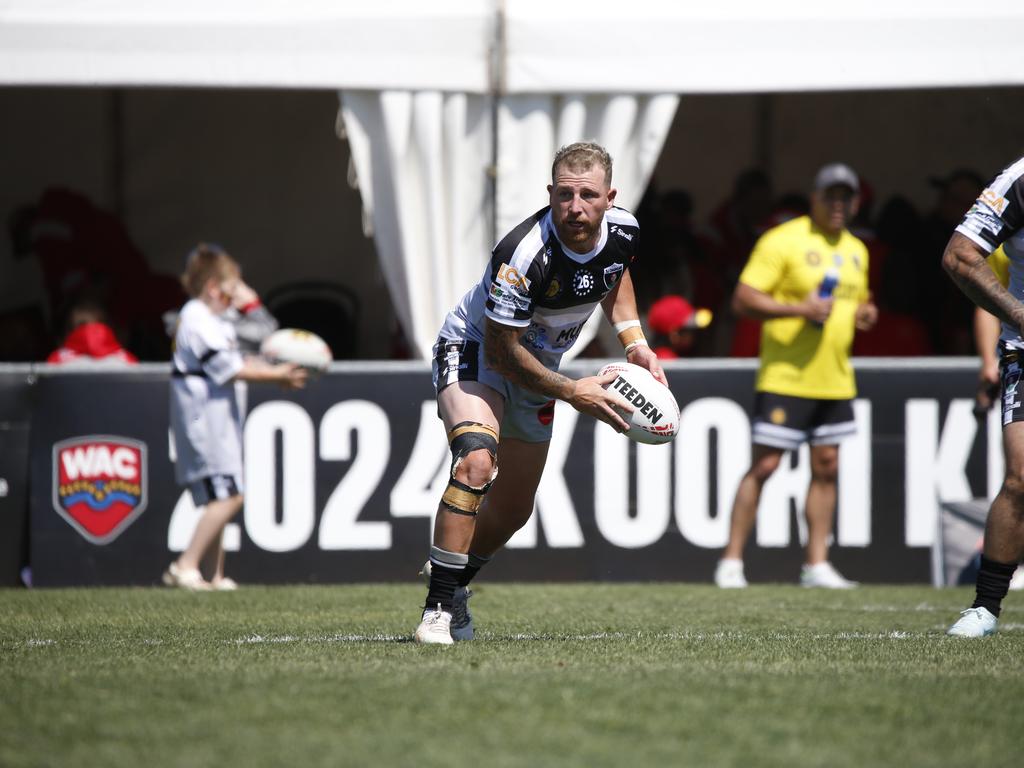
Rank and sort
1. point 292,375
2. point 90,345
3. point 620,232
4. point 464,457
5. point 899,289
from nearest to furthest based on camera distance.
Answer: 1. point 464,457
2. point 620,232
3. point 292,375
4. point 90,345
5. point 899,289

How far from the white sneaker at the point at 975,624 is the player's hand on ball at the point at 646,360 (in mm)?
1575

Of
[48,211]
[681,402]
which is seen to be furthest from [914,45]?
[48,211]

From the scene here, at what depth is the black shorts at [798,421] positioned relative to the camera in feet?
30.8

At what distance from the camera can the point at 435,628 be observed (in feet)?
19.7

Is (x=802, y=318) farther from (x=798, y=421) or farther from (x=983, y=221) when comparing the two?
(x=983, y=221)

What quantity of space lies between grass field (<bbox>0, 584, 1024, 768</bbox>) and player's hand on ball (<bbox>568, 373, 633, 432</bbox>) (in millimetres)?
872

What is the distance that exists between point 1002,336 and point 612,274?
1663 mm

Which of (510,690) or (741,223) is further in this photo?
(741,223)

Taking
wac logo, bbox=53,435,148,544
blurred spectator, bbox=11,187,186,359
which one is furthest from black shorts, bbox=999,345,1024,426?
blurred spectator, bbox=11,187,186,359

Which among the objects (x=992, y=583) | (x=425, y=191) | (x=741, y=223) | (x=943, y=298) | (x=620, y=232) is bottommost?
(x=992, y=583)

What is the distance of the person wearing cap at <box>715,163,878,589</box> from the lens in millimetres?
9383

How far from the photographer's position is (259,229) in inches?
519

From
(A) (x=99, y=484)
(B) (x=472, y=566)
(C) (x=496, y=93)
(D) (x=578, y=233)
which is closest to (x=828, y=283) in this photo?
(C) (x=496, y=93)

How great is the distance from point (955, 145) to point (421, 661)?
9218mm
